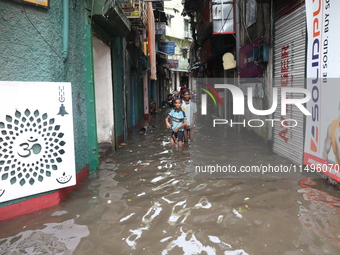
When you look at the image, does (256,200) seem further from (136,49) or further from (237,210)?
(136,49)

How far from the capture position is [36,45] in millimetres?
4297

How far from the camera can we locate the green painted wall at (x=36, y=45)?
13.0 feet

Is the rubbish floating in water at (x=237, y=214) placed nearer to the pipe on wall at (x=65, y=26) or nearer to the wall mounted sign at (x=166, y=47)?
the pipe on wall at (x=65, y=26)

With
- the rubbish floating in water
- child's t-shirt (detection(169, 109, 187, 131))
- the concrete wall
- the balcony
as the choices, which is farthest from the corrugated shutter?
the concrete wall

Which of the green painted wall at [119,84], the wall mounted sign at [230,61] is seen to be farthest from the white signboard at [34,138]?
the wall mounted sign at [230,61]

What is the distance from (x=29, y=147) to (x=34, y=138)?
0.45ft

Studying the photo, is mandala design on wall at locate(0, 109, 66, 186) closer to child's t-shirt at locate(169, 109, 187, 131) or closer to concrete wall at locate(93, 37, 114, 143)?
concrete wall at locate(93, 37, 114, 143)

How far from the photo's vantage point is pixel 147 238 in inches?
133

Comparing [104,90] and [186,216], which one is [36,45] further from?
[104,90]

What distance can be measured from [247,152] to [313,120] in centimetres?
251

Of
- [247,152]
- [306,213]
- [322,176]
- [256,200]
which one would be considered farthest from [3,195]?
[247,152]

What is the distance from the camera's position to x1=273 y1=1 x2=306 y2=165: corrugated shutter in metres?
6.46

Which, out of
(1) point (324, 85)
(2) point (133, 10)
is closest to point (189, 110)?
(2) point (133, 10)

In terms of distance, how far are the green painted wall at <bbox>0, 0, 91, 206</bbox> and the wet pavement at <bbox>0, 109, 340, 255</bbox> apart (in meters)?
1.38
